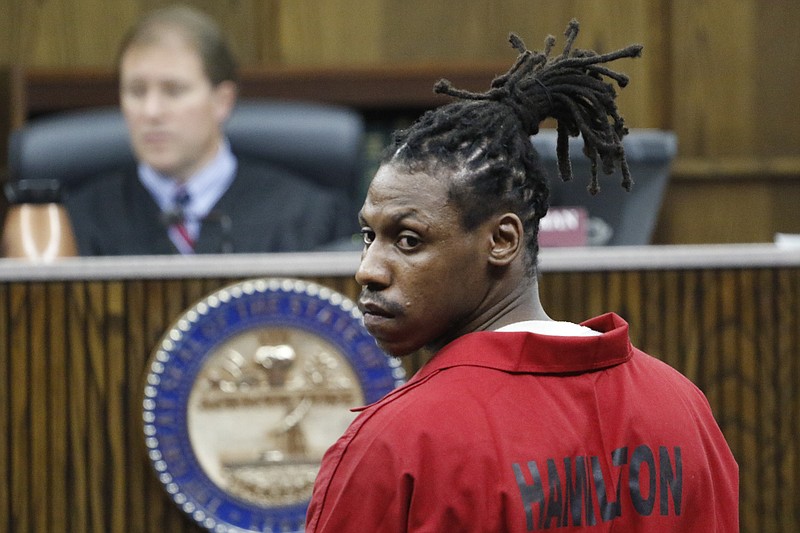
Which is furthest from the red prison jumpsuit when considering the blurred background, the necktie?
the blurred background

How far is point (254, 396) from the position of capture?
2.67 m

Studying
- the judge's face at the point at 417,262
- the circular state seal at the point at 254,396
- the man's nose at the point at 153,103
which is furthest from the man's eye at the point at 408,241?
the man's nose at the point at 153,103

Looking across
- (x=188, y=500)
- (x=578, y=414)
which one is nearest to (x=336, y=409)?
(x=188, y=500)

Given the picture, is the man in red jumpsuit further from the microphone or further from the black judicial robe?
the black judicial robe

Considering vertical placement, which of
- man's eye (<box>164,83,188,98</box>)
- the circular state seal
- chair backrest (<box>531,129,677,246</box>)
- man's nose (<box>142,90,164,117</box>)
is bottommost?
the circular state seal

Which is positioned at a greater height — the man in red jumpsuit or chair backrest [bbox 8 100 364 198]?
chair backrest [bbox 8 100 364 198]

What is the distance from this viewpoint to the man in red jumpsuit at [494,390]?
3.70 feet

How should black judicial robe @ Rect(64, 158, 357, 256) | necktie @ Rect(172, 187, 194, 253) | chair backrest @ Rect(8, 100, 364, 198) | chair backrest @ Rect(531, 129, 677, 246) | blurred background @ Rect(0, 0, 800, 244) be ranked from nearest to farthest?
chair backrest @ Rect(531, 129, 677, 246)
necktie @ Rect(172, 187, 194, 253)
black judicial robe @ Rect(64, 158, 357, 256)
chair backrest @ Rect(8, 100, 364, 198)
blurred background @ Rect(0, 0, 800, 244)

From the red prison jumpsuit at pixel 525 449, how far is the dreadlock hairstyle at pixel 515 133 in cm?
12

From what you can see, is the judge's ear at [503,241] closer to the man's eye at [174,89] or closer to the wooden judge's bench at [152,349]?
the wooden judge's bench at [152,349]

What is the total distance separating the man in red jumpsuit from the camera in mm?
1129

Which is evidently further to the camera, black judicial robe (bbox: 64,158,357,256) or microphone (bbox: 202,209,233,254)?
black judicial robe (bbox: 64,158,357,256)

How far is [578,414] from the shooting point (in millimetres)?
1195

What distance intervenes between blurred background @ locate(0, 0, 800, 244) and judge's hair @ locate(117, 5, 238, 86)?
113cm
